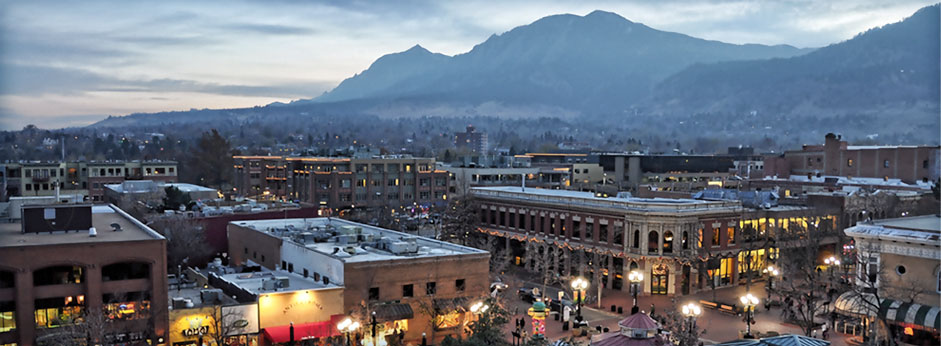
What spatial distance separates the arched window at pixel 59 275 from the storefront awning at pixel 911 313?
43.1 meters

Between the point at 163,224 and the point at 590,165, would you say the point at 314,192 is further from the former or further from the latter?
the point at 590,165

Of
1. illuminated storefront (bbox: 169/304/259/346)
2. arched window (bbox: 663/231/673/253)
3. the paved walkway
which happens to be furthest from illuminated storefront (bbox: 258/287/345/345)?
arched window (bbox: 663/231/673/253)

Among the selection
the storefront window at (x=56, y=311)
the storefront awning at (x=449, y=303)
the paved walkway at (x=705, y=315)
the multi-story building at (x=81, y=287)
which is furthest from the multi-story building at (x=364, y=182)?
the storefront window at (x=56, y=311)

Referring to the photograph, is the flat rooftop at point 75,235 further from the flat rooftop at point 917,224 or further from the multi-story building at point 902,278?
the flat rooftop at point 917,224

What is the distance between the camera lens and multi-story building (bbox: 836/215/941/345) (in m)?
40.4

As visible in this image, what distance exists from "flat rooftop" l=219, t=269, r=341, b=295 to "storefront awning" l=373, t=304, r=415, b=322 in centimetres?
298

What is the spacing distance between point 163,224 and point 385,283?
1469 inches

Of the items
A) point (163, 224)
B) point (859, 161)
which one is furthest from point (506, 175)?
point (163, 224)

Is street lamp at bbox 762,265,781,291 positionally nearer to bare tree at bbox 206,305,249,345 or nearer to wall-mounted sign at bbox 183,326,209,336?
bare tree at bbox 206,305,249,345

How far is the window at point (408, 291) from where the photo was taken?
45.6 metres

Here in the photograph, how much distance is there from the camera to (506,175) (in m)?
134

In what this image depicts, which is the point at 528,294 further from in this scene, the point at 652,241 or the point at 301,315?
the point at 301,315

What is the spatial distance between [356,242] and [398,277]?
9.61m

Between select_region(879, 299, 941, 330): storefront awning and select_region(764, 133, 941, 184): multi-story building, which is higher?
select_region(764, 133, 941, 184): multi-story building
